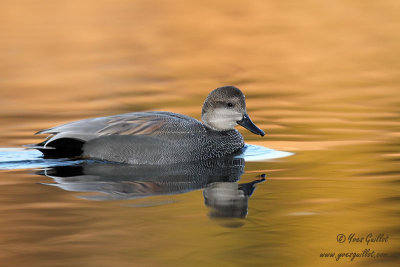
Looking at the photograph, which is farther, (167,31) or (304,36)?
(167,31)

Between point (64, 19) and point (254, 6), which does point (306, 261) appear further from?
point (254, 6)

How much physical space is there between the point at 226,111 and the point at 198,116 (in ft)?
6.94

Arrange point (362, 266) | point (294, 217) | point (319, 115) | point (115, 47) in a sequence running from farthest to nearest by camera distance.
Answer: point (115, 47), point (319, 115), point (294, 217), point (362, 266)

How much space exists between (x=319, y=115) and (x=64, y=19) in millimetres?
13389

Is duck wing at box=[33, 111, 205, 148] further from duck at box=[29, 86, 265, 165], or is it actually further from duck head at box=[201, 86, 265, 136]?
duck head at box=[201, 86, 265, 136]

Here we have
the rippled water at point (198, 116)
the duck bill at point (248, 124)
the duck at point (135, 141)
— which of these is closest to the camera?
the rippled water at point (198, 116)

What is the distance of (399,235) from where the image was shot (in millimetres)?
6016

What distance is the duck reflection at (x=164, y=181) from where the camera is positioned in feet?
23.7

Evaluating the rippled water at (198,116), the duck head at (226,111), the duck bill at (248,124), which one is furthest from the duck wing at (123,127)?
the duck bill at (248,124)

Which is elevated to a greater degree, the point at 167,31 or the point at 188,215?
the point at 167,31

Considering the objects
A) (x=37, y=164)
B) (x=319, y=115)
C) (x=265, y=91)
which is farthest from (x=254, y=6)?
(x=37, y=164)

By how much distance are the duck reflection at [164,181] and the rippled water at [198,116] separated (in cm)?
3

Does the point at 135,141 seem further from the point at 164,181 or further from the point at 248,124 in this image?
the point at 248,124

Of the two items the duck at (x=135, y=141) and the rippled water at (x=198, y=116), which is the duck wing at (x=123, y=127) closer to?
the duck at (x=135, y=141)
